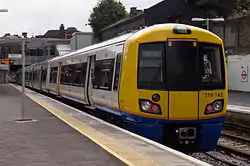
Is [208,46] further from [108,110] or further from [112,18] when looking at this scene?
[112,18]

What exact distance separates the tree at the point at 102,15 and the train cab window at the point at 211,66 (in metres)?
64.9

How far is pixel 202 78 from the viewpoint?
11188mm

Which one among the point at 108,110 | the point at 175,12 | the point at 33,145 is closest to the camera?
the point at 33,145

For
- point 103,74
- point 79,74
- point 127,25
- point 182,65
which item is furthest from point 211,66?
point 127,25

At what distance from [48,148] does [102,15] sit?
68285 millimetres

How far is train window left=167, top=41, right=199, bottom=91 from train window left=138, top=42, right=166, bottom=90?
0.16m

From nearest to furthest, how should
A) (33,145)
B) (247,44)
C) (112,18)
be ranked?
1. (33,145)
2. (247,44)
3. (112,18)

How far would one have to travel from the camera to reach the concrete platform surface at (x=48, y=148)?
8383 mm

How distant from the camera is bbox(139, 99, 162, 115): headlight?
10.8 meters

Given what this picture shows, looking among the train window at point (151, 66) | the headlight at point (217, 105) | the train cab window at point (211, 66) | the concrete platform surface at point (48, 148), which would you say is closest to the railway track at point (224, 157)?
the headlight at point (217, 105)

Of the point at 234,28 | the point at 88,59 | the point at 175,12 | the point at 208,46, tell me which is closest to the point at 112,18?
the point at 175,12

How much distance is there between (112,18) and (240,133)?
61.5 meters

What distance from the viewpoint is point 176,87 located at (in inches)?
430

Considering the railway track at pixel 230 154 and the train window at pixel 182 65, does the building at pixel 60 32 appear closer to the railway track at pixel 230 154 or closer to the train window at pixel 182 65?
the railway track at pixel 230 154
